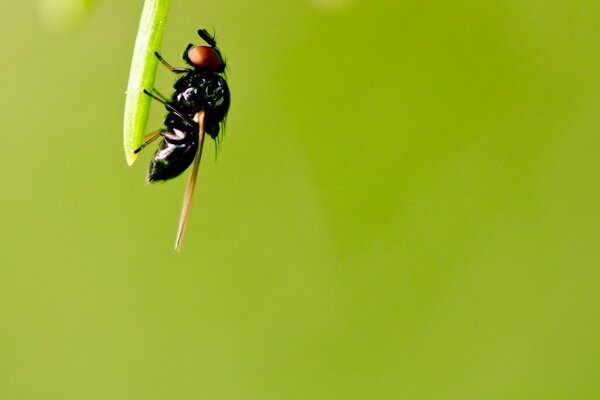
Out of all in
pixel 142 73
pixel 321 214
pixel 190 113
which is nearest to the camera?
pixel 142 73

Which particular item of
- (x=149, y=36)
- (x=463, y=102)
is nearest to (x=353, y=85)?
(x=463, y=102)

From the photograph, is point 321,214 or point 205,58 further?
point 321,214

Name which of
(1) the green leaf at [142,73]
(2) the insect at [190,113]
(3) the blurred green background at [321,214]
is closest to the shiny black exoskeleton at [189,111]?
(2) the insect at [190,113]

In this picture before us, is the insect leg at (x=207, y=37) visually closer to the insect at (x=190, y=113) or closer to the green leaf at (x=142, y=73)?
the insect at (x=190, y=113)

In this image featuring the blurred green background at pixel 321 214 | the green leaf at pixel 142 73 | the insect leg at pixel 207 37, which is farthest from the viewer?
the blurred green background at pixel 321 214

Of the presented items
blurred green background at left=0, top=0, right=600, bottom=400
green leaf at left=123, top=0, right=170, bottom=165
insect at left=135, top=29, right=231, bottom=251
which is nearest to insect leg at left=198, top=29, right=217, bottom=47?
insect at left=135, top=29, right=231, bottom=251

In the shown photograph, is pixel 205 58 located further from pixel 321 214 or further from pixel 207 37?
pixel 321 214

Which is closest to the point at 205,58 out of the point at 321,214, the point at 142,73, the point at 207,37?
the point at 207,37
